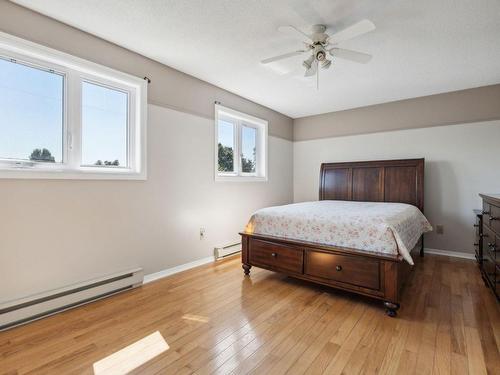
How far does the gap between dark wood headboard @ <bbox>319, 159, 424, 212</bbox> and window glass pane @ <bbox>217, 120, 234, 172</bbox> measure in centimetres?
172

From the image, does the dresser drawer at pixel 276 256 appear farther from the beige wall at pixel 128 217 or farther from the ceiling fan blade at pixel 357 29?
the ceiling fan blade at pixel 357 29

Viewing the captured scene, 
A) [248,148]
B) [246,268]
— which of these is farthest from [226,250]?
[248,148]

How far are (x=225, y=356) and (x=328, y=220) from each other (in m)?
1.48

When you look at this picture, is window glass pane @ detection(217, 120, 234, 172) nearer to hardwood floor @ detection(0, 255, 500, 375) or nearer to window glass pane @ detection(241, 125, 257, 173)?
window glass pane @ detection(241, 125, 257, 173)

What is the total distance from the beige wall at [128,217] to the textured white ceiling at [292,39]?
751 mm

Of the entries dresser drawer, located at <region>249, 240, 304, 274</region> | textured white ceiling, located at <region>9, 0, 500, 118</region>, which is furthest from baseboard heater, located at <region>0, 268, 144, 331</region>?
textured white ceiling, located at <region>9, 0, 500, 118</region>

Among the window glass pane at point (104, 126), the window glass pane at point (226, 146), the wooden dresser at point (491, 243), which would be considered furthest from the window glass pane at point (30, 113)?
the wooden dresser at point (491, 243)

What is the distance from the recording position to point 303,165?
17.4 ft

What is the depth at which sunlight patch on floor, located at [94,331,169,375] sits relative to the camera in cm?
153

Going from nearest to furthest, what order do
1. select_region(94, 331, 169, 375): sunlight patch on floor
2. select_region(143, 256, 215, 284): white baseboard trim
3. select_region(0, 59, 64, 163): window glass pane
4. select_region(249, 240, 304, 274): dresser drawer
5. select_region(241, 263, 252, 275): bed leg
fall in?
select_region(94, 331, 169, 375): sunlight patch on floor < select_region(0, 59, 64, 163): window glass pane < select_region(249, 240, 304, 274): dresser drawer < select_region(143, 256, 215, 284): white baseboard trim < select_region(241, 263, 252, 275): bed leg

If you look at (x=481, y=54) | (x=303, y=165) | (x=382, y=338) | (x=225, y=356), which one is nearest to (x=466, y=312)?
(x=382, y=338)

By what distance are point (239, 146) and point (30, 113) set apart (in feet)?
8.51

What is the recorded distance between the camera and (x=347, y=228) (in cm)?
242

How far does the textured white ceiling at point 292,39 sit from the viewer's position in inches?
79.6
